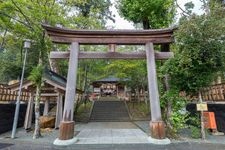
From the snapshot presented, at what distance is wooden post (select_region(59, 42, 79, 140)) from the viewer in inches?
325

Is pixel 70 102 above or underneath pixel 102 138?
above

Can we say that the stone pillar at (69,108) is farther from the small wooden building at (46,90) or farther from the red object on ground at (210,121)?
the red object on ground at (210,121)

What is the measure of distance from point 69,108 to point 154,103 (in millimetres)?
3555

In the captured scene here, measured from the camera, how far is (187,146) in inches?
302

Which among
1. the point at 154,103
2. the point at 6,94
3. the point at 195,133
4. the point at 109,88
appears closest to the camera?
the point at 154,103

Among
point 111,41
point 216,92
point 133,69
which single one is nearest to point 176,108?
point 111,41

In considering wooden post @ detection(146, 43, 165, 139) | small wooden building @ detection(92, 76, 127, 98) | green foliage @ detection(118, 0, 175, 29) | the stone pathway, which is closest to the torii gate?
wooden post @ detection(146, 43, 165, 139)

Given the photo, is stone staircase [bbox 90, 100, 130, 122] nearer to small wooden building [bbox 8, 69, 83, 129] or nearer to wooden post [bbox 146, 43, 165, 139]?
small wooden building [bbox 8, 69, 83, 129]

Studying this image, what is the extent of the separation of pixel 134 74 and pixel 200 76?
43.8ft

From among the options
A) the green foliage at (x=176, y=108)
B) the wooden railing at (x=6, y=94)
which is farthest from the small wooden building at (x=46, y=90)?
the green foliage at (x=176, y=108)

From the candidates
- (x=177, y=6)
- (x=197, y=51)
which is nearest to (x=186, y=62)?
(x=197, y=51)

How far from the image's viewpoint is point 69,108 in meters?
8.60

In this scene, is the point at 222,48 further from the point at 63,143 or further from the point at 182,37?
the point at 63,143

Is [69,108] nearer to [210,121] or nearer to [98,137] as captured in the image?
[98,137]
